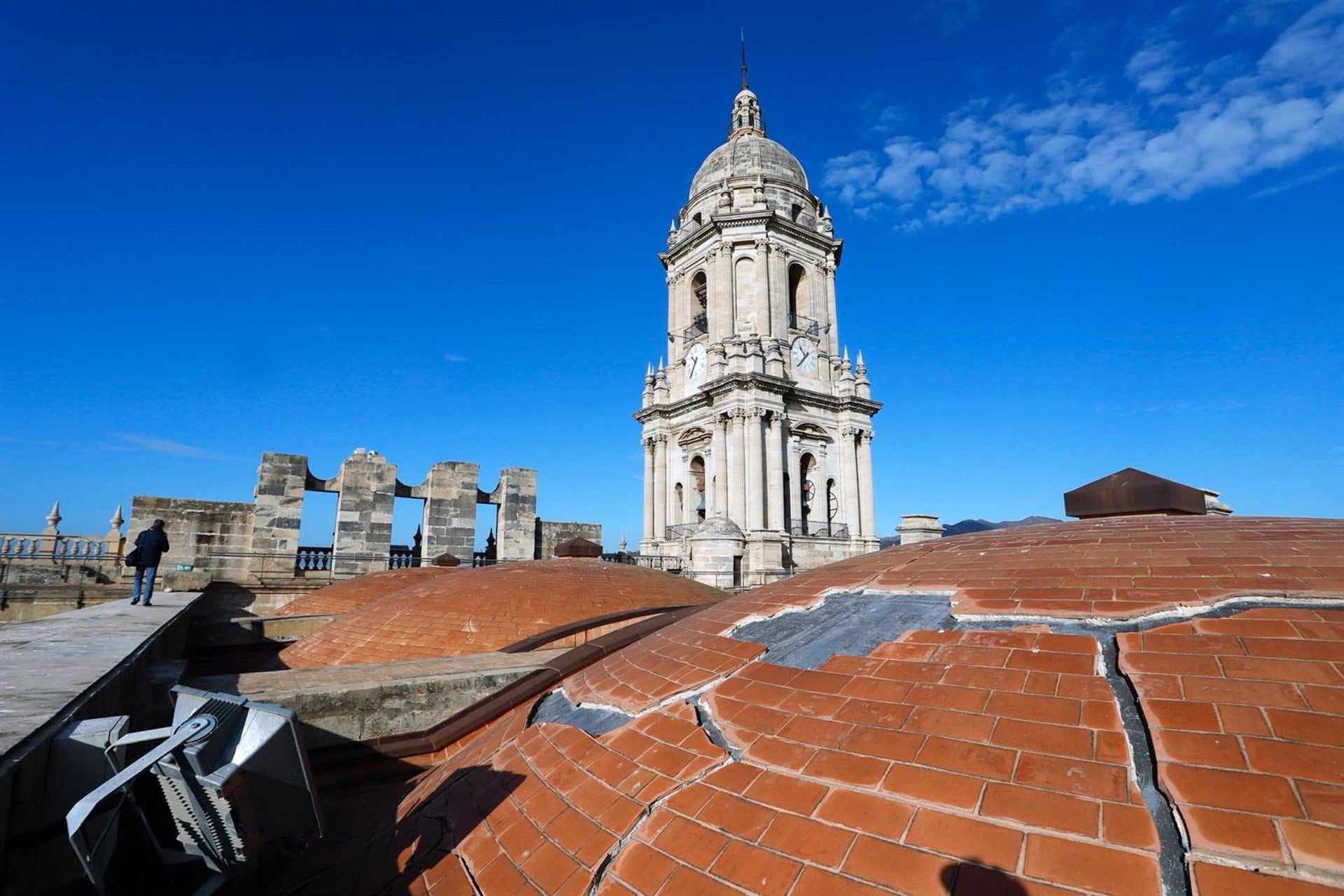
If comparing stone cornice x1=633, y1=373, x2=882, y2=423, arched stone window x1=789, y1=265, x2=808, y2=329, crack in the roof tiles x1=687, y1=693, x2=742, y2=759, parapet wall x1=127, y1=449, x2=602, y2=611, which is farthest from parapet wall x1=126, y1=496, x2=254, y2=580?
arched stone window x1=789, y1=265, x2=808, y2=329

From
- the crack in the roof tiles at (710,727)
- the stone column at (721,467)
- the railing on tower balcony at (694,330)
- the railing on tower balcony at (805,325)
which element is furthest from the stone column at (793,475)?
the crack in the roof tiles at (710,727)

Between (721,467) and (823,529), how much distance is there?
5.24 m

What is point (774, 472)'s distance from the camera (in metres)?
24.4

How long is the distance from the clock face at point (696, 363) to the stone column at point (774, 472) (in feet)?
13.5

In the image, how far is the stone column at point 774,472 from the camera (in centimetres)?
2380

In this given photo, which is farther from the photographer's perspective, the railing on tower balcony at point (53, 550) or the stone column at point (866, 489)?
the stone column at point (866, 489)

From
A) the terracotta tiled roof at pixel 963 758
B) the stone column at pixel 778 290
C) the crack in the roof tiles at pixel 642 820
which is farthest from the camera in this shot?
the stone column at pixel 778 290

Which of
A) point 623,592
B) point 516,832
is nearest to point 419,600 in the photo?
point 623,592

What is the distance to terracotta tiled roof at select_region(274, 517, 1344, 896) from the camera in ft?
5.65

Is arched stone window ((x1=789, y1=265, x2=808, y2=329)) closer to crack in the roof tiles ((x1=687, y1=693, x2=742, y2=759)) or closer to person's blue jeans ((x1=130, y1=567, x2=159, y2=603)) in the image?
person's blue jeans ((x1=130, y1=567, x2=159, y2=603))

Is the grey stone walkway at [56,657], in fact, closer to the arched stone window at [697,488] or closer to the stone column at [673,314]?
the arched stone window at [697,488]

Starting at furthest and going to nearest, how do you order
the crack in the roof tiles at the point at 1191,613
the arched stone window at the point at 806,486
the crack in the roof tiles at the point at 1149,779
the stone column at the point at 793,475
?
the arched stone window at the point at 806,486 → the stone column at the point at 793,475 → the crack in the roof tiles at the point at 1191,613 → the crack in the roof tiles at the point at 1149,779

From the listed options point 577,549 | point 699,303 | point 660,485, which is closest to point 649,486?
point 660,485

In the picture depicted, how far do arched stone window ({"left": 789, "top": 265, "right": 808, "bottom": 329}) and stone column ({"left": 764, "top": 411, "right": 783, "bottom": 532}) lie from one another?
19.4 feet
